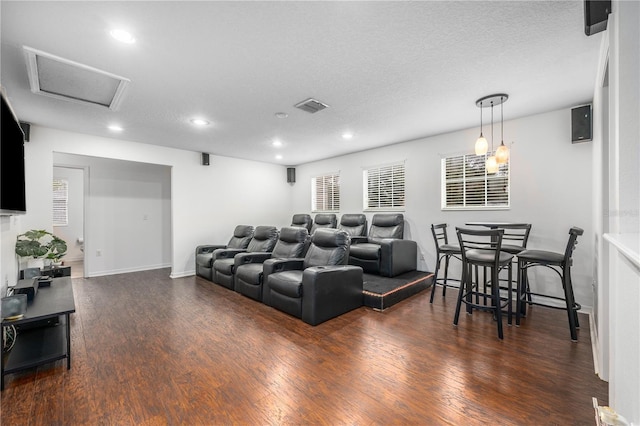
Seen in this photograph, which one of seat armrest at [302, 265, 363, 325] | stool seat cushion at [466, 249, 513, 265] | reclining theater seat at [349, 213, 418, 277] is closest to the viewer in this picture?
stool seat cushion at [466, 249, 513, 265]

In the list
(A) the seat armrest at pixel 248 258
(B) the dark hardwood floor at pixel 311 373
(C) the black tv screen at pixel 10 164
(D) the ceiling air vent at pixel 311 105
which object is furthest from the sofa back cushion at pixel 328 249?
(C) the black tv screen at pixel 10 164

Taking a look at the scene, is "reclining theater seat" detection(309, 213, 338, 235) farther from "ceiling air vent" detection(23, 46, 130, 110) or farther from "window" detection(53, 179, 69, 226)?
"window" detection(53, 179, 69, 226)

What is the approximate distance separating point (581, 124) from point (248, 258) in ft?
15.7

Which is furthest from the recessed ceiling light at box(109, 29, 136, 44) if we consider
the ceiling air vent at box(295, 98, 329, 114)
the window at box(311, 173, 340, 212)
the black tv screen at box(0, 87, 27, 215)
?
the window at box(311, 173, 340, 212)

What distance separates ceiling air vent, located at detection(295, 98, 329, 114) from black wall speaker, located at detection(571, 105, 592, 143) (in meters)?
3.04

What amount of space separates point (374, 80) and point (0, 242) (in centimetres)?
373

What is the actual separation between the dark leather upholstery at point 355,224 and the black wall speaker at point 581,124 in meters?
3.31

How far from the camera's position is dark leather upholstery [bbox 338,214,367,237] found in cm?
550

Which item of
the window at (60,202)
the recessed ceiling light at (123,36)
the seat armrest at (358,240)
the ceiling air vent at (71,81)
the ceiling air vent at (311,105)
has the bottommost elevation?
the seat armrest at (358,240)

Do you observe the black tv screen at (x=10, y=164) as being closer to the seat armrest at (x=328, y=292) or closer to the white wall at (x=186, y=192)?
the white wall at (x=186, y=192)

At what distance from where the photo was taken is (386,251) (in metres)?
4.37

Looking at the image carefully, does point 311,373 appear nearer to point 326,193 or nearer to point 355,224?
point 355,224

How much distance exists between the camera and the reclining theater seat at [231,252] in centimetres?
445

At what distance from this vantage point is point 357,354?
7.63 ft
